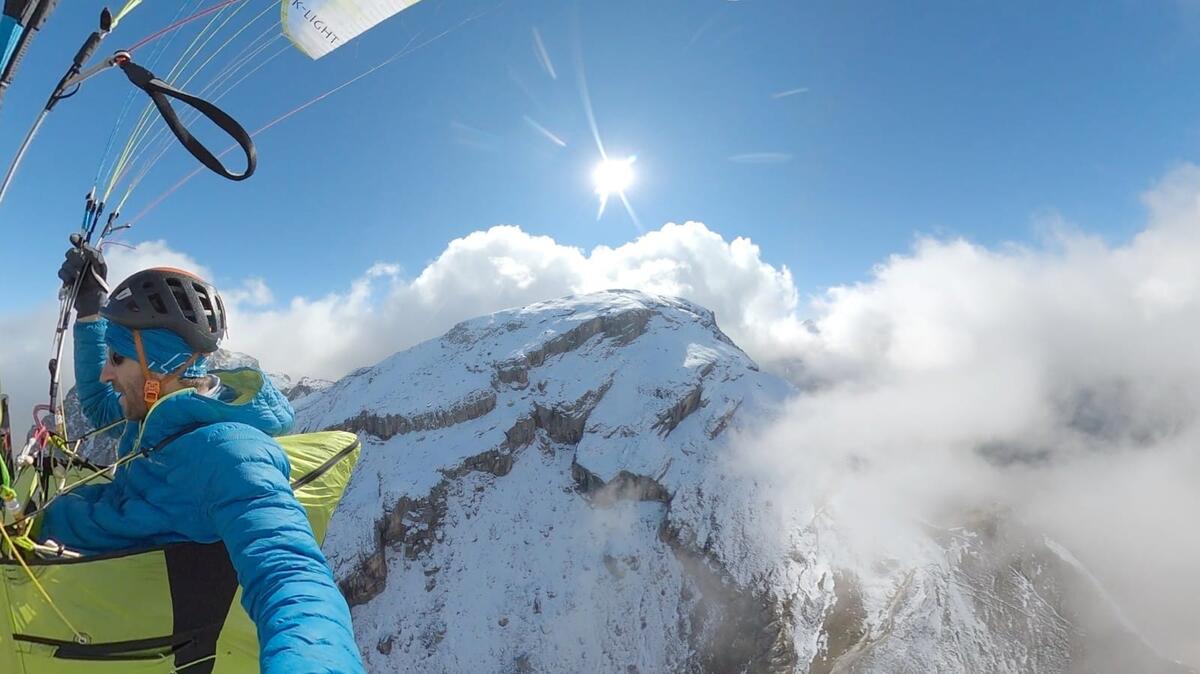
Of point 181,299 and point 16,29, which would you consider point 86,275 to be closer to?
point 181,299

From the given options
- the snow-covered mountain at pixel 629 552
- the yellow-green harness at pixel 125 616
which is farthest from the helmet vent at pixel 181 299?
the snow-covered mountain at pixel 629 552

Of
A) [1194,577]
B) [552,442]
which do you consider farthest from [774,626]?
[1194,577]

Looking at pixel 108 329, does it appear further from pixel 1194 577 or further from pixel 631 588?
pixel 1194 577

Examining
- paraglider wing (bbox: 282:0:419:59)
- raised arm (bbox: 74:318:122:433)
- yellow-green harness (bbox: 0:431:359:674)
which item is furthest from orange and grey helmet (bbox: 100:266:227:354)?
paraglider wing (bbox: 282:0:419:59)

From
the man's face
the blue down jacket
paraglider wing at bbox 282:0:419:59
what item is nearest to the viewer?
the blue down jacket

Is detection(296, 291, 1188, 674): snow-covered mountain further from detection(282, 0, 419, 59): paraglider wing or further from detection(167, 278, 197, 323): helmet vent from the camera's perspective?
detection(167, 278, 197, 323): helmet vent

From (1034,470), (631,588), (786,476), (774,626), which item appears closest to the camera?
(774,626)
